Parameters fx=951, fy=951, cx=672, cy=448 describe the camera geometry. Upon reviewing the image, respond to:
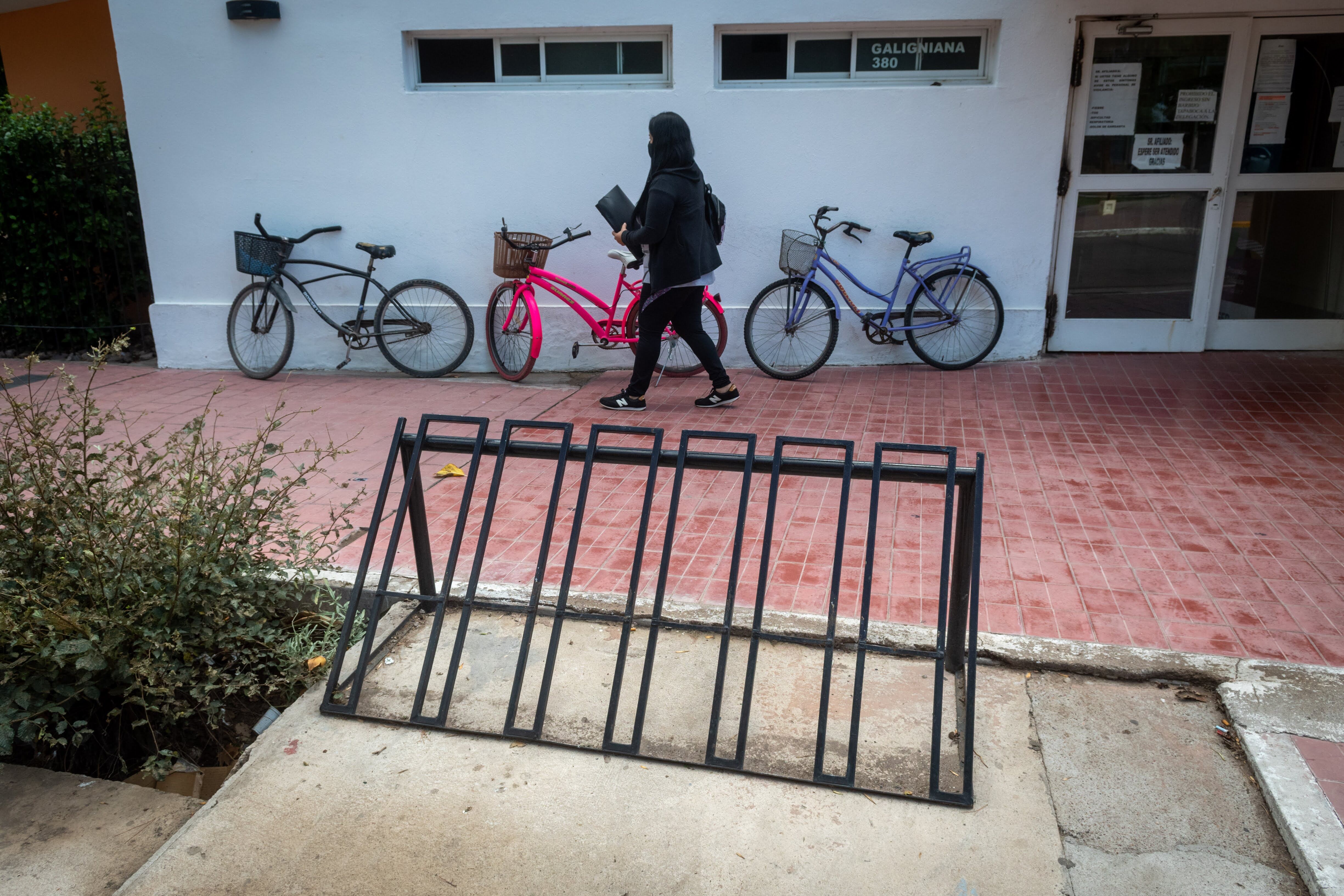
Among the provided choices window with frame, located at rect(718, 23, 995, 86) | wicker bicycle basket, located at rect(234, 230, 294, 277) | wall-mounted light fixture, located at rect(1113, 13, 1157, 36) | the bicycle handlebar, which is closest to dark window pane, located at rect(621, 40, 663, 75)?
window with frame, located at rect(718, 23, 995, 86)

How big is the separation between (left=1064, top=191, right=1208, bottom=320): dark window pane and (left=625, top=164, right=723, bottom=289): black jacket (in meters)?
3.27

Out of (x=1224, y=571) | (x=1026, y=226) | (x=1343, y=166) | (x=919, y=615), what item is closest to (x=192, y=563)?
(x=919, y=615)

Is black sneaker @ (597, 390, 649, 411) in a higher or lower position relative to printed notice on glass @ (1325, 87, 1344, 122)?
lower

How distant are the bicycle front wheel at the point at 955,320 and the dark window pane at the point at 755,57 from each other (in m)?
2.04

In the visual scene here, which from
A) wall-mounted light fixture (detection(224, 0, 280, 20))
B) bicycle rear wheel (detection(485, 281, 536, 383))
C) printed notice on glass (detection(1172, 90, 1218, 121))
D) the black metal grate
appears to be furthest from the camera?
bicycle rear wheel (detection(485, 281, 536, 383))

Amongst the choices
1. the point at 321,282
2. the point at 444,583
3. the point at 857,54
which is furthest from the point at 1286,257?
the point at 321,282

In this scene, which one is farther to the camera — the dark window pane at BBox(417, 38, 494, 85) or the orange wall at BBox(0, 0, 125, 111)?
the orange wall at BBox(0, 0, 125, 111)

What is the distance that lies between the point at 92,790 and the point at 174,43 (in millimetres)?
6858

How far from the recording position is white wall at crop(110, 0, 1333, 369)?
7.18 meters

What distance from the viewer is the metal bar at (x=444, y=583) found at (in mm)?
3068

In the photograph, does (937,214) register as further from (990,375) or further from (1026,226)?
(990,375)

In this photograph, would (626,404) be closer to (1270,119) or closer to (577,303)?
(577,303)

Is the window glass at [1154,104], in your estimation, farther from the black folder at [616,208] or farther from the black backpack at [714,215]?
the black folder at [616,208]

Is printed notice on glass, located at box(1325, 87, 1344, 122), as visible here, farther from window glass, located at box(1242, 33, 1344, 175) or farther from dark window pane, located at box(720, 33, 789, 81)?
dark window pane, located at box(720, 33, 789, 81)
